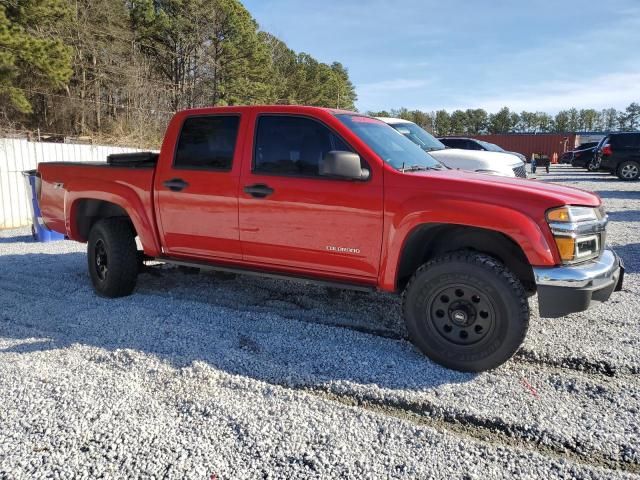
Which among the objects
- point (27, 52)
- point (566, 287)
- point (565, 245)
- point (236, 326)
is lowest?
point (236, 326)

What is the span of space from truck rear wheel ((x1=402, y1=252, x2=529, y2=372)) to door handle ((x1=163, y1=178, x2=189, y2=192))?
2.26 meters

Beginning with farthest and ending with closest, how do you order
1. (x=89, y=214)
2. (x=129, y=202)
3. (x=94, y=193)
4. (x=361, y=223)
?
(x=89, y=214) → (x=94, y=193) → (x=129, y=202) → (x=361, y=223)

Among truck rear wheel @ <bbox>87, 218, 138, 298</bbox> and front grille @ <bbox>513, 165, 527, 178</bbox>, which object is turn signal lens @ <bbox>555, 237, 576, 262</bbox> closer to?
truck rear wheel @ <bbox>87, 218, 138, 298</bbox>

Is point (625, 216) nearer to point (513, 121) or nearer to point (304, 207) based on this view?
point (304, 207)

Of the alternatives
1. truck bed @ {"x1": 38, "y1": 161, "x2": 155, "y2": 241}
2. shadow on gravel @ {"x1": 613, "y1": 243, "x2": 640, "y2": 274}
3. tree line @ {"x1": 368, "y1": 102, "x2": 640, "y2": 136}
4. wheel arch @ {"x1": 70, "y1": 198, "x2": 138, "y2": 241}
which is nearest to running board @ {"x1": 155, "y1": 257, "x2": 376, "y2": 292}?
truck bed @ {"x1": 38, "y1": 161, "x2": 155, "y2": 241}

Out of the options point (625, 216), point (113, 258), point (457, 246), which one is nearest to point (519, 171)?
point (625, 216)

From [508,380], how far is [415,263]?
1.09 m

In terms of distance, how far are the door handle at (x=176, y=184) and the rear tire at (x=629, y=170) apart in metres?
20.7

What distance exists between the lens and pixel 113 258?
4.98 m

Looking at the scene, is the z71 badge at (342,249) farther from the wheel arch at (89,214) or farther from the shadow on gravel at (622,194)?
the shadow on gravel at (622,194)

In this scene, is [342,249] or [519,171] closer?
[342,249]

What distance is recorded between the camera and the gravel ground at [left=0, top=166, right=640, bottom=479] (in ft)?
8.04

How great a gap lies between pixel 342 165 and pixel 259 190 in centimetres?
87

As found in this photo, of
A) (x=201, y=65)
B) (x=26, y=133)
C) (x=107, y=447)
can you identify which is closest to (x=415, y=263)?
(x=107, y=447)
